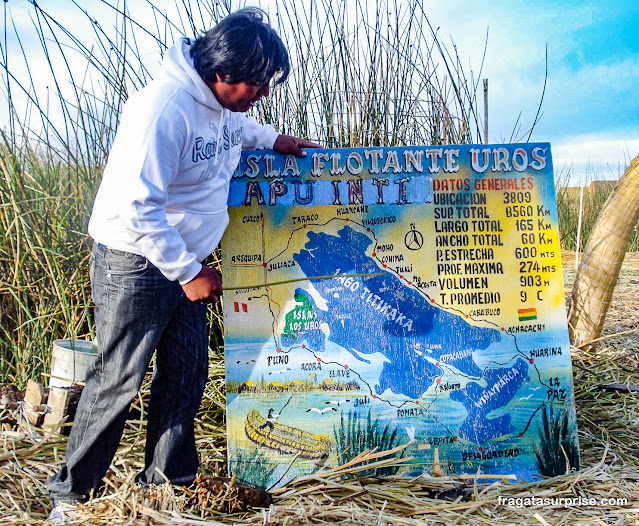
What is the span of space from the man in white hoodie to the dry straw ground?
0.12 m

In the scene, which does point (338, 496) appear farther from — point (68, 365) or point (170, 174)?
point (68, 365)

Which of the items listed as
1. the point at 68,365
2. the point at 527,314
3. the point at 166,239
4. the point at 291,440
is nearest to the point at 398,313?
the point at 527,314

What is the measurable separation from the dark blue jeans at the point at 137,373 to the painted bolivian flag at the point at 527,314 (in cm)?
116

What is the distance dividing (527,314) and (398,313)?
48 centimetres

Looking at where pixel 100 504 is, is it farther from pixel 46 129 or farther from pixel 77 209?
pixel 46 129

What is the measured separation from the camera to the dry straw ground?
75.5 inches

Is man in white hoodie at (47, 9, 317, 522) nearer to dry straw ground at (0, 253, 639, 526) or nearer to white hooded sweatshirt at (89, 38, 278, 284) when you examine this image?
white hooded sweatshirt at (89, 38, 278, 284)

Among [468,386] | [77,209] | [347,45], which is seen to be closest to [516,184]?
[468,386]

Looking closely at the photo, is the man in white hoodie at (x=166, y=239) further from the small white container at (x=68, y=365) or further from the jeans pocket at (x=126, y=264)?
the small white container at (x=68, y=365)

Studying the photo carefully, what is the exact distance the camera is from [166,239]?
1627 millimetres

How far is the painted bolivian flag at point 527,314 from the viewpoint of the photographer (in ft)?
7.20

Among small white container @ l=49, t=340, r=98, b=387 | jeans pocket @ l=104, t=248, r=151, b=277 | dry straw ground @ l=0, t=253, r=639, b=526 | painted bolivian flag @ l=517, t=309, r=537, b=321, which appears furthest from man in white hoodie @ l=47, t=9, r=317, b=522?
painted bolivian flag @ l=517, t=309, r=537, b=321

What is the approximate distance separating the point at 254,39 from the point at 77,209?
5.94ft

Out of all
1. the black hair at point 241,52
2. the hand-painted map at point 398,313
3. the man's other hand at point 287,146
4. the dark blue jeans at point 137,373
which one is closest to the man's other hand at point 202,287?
the dark blue jeans at point 137,373
